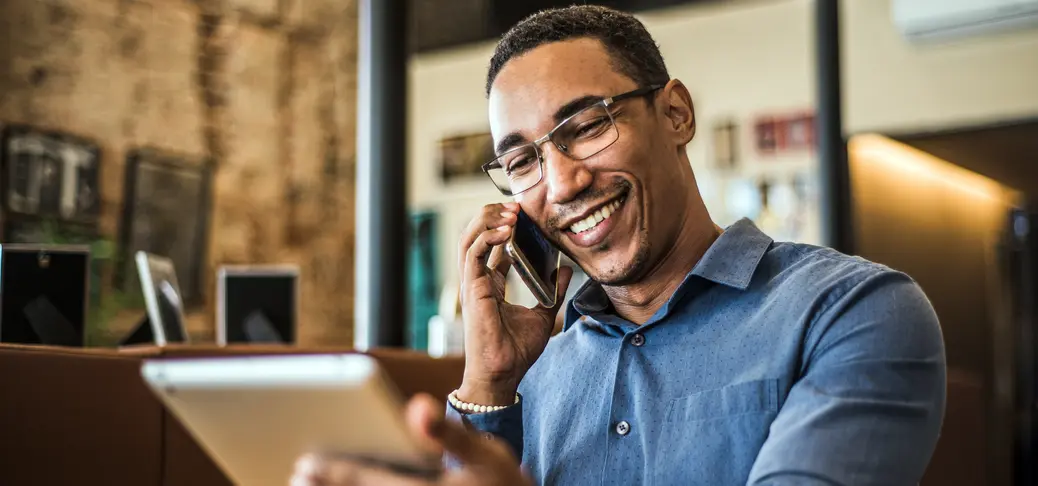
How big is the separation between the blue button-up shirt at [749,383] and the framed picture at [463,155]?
5792mm

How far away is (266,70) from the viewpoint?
5016 millimetres

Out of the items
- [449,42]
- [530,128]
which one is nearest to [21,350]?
[530,128]

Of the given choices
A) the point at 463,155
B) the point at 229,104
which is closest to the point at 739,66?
the point at 463,155

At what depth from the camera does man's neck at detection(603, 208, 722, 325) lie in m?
1.62

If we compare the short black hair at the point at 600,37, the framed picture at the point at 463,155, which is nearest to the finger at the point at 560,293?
the short black hair at the point at 600,37

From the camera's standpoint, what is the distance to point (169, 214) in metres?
4.63

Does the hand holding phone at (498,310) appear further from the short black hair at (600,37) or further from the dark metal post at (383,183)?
the dark metal post at (383,183)

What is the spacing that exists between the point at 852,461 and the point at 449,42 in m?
6.62

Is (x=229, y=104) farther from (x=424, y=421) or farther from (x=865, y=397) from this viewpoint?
(x=424, y=421)

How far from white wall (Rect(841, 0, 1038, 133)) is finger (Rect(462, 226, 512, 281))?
3864 millimetres

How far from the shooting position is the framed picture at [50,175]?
3963mm

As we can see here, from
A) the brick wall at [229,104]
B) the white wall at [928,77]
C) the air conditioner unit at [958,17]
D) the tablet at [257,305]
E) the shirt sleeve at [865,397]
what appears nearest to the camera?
the shirt sleeve at [865,397]

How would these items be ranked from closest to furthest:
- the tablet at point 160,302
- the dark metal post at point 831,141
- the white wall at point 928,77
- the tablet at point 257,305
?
the tablet at point 160,302, the tablet at point 257,305, the dark metal post at point 831,141, the white wall at point 928,77

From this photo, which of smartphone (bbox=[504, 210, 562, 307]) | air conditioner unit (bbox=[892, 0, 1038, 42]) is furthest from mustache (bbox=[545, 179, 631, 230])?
air conditioner unit (bbox=[892, 0, 1038, 42])
